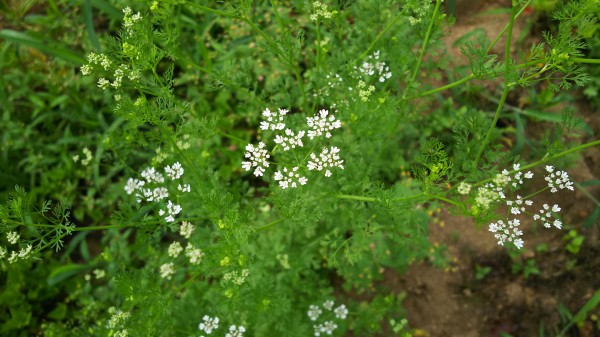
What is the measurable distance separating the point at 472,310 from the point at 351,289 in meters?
1.40

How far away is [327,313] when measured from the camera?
4.62m

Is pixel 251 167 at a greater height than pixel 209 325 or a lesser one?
greater

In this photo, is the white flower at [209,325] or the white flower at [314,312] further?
the white flower at [314,312]

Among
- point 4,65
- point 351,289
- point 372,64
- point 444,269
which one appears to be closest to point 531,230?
point 444,269

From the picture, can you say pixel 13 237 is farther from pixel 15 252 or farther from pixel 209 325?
pixel 209 325

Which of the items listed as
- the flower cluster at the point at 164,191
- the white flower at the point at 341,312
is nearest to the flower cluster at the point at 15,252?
the flower cluster at the point at 164,191

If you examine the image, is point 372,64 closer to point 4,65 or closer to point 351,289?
point 351,289

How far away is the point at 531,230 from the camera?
17.4 feet

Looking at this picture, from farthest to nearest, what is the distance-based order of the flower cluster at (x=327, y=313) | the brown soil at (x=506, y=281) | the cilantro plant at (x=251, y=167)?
1. the brown soil at (x=506, y=281)
2. the flower cluster at (x=327, y=313)
3. the cilantro plant at (x=251, y=167)

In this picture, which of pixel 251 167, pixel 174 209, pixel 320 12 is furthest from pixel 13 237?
pixel 251 167

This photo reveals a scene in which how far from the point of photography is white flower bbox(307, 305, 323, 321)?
4.38 metres

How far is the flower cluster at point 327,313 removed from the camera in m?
4.35

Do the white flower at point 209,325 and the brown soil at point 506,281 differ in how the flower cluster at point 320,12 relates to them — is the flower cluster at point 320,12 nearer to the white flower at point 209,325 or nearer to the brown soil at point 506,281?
the white flower at point 209,325

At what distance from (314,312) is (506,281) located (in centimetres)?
241
